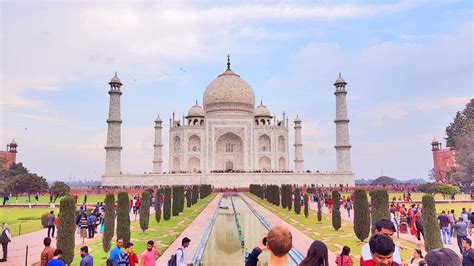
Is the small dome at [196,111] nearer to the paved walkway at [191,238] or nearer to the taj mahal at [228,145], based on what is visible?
the taj mahal at [228,145]

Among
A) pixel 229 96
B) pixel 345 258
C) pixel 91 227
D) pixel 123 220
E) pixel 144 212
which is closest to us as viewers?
pixel 345 258

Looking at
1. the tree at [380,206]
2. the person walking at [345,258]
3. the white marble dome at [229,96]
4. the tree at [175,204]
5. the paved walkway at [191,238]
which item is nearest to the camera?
the person walking at [345,258]

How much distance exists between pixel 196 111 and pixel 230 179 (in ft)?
41.9

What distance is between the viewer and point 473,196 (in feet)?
75.0

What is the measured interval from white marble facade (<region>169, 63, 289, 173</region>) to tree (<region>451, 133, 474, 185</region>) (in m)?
16.5

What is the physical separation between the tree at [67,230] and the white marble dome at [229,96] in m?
36.5

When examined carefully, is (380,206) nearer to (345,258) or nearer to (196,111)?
(345,258)

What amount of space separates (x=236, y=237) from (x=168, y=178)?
24.7 meters

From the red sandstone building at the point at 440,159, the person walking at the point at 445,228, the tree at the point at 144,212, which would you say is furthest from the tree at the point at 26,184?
the red sandstone building at the point at 440,159

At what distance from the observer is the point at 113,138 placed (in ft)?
115

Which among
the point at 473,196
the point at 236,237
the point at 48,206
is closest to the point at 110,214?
the point at 236,237

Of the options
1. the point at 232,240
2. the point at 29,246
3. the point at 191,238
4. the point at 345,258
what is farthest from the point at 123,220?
the point at 345,258

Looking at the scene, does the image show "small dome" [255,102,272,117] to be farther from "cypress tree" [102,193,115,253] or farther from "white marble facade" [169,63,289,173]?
"cypress tree" [102,193,115,253]

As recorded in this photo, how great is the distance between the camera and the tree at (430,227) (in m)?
7.55
